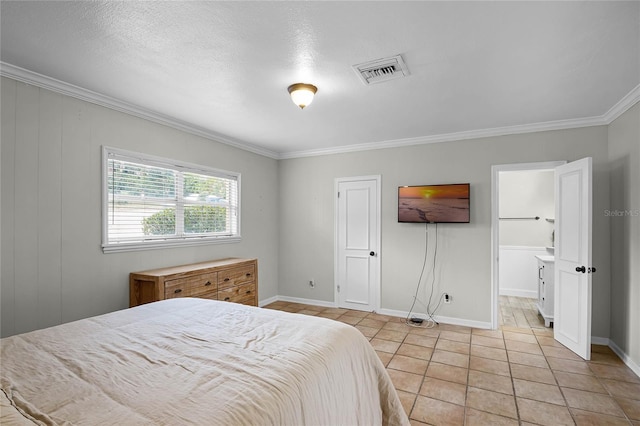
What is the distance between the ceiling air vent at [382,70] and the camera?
→ 2.34 meters

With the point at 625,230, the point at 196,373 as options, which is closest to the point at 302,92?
the point at 196,373

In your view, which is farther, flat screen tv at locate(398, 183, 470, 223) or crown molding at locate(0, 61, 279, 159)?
flat screen tv at locate(398, 183, 470, 223)

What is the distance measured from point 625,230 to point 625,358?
1.26 metres

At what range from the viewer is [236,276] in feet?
13.1

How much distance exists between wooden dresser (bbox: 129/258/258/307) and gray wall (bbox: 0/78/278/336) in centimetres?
16

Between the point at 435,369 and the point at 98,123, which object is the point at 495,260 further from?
the point at 98,123

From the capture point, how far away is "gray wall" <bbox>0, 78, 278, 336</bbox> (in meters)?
2.43

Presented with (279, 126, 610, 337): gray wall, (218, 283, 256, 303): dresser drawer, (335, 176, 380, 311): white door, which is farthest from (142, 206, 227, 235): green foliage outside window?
(335, 176, 380, 311): white door

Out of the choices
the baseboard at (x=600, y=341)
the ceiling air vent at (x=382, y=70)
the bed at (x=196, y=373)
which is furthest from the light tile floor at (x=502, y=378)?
the ceiling air vent at (x=382, y=70)

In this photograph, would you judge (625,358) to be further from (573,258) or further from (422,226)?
(422,226)

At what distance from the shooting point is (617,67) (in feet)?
7.98

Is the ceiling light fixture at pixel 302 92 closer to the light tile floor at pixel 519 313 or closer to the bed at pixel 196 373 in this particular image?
the bed at pixel 196 373

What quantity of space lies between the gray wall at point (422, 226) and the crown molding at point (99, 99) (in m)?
1.64

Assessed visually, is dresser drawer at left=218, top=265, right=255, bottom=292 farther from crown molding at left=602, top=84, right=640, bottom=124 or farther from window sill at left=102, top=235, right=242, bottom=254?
crown molding at left=602, top=84, right=640, bottom=124
